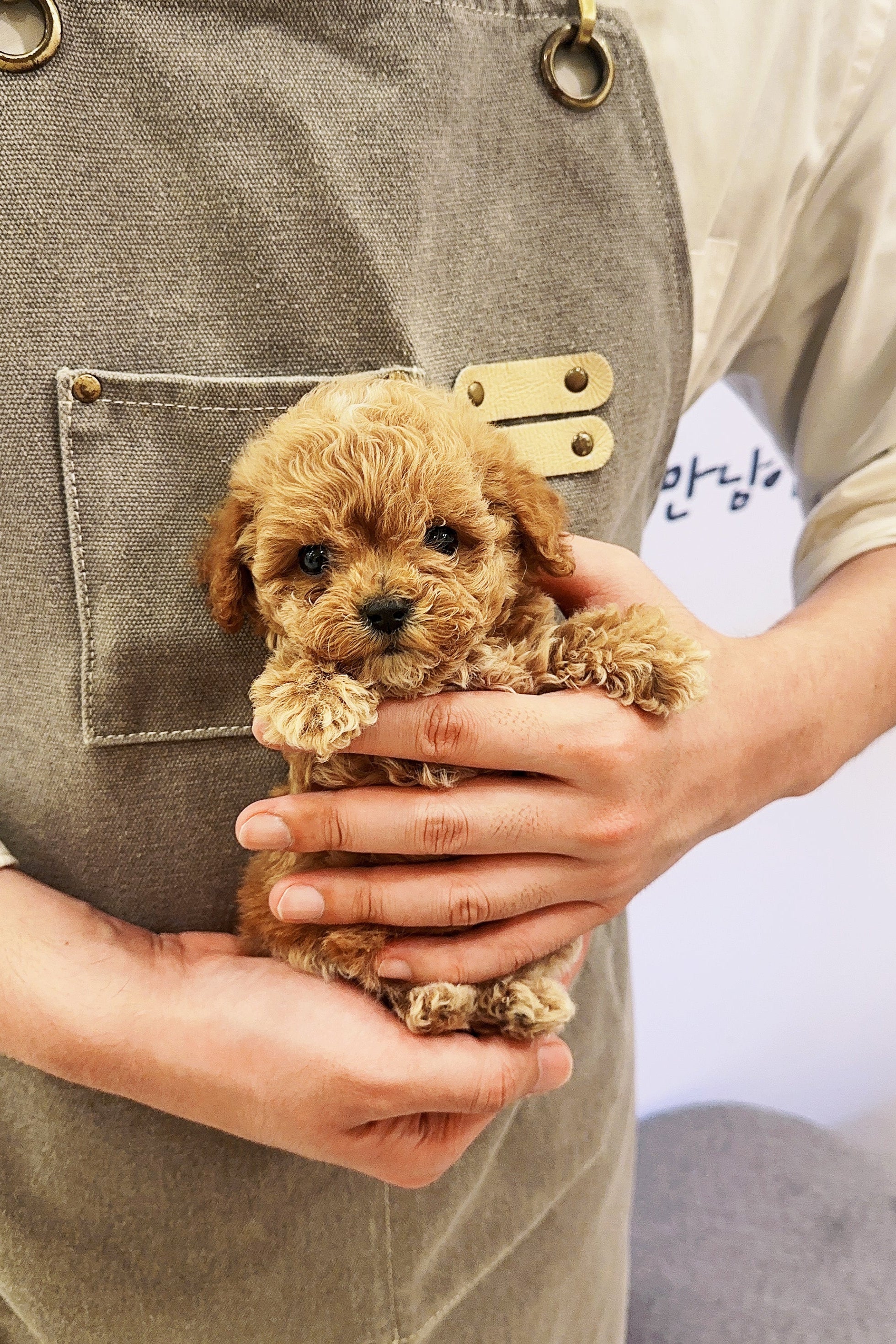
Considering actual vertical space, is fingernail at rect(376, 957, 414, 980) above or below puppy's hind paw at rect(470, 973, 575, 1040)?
above

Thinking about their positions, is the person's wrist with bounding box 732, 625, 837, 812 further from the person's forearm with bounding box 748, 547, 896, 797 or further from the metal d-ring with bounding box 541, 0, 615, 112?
the metal d-ring with bounding box 541, 0, 615, 112

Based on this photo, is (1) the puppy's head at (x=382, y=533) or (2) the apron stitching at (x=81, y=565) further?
(2) the apron stitching at (x=81, y=565)

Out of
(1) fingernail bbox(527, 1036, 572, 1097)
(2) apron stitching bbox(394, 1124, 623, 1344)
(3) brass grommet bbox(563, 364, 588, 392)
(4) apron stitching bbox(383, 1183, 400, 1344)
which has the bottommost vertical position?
(2) apron stitching bbox(394, 1124, 623, 1344)

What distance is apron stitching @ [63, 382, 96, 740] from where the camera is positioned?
3.17ft

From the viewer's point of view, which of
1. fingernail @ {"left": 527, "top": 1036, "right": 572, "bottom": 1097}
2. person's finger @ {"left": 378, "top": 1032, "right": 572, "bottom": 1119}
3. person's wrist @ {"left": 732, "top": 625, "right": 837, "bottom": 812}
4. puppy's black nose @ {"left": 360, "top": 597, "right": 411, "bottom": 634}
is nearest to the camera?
puppy's black nose @ {"left": 360, "top": 597, "right": 411, "bottom": 634}

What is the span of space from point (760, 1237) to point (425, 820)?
6.33 feet

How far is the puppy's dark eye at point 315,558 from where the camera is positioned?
2.97 feet

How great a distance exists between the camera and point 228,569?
98cm

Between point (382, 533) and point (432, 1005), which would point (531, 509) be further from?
point (432, 1005)

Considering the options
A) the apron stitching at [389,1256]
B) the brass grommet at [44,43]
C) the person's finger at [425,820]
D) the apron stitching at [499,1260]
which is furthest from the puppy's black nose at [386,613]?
the apron stitching at [499,1260]

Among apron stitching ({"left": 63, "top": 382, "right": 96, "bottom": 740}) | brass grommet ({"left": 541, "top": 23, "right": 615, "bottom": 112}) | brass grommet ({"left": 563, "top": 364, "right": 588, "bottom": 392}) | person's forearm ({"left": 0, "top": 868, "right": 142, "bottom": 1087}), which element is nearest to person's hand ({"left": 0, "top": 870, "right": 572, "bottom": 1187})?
person's forearm ({"left": 0, "top": 868, "right": 142, "bottom": 1087})

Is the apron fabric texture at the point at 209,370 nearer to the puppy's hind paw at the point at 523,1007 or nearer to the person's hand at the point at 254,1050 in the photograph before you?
the person's hand at the point at 254,1050

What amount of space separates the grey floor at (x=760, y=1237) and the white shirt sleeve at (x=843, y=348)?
1.65 meters

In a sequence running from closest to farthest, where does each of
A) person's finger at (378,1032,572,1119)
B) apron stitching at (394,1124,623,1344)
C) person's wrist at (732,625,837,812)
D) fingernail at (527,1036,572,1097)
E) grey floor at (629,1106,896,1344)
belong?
person's finger at (378,1032,572,1119) → fingernail at (527,1036,572,1097) → person's wrist at (732,625,837,812) → apron stitching at (394,1124,623,1344) → grey floor at (629,1106,896,1344)
